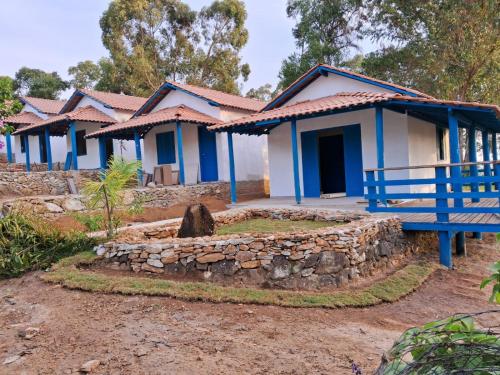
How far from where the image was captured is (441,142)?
50.2ft

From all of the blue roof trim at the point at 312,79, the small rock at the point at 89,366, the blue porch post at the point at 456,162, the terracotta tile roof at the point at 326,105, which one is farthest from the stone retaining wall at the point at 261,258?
the blue roof trim at the point at 312,79

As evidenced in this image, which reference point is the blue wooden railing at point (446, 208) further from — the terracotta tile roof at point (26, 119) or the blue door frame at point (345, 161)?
the terracotta tile roof at point (26, 119)

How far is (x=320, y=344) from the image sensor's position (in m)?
4.66

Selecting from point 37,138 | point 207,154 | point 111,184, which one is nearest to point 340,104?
point 111,184

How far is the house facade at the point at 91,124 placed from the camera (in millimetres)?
20234

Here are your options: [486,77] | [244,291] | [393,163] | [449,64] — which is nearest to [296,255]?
[244,291]

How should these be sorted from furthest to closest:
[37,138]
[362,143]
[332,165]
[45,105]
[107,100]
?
[45,105]
[37,138]
[107,100]
[332,165]
[362,143]

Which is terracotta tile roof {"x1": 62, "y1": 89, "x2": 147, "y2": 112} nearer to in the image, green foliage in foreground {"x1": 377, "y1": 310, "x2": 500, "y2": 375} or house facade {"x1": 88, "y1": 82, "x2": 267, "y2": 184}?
house facade {"x1": 88, "y1": 82, "x2": 267, "y2": 184}

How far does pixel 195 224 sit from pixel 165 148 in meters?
11.2

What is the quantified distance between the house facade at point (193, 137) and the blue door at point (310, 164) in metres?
4.08

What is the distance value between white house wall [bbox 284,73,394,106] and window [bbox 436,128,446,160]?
3.57 metres

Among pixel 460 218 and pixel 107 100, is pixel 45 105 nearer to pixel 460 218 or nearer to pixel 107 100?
pixel 107 100

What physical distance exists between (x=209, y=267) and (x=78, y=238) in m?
2.99

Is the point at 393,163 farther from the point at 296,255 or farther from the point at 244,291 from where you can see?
the point at 244,291
